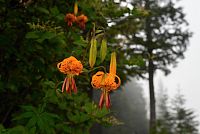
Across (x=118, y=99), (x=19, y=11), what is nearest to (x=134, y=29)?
(x=19, y=11)

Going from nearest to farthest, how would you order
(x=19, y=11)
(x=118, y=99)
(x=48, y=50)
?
(x=48, y=50)
(x=19, y=11)
(x=118, y=99)

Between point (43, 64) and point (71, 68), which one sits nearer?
point (71, 68)

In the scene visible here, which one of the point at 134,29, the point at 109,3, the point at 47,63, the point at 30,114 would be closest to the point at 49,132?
the point at 30,114

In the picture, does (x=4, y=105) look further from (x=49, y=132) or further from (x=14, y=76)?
(x=49, y=132)

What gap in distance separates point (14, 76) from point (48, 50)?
0.56m

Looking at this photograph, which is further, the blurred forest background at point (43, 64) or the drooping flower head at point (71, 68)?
the blurred forest background at point (43, 64)

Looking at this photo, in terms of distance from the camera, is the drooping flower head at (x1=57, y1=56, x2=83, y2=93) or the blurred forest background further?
the blurred forest background

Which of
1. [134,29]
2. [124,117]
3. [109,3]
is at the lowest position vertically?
[124,117]

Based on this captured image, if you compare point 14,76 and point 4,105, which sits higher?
point 14,76

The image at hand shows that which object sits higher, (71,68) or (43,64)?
(43,64)

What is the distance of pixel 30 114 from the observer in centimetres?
329

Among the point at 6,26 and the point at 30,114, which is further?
the point at 6,26

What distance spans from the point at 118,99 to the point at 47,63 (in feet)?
104

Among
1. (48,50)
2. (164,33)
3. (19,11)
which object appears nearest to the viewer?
(48,50)
